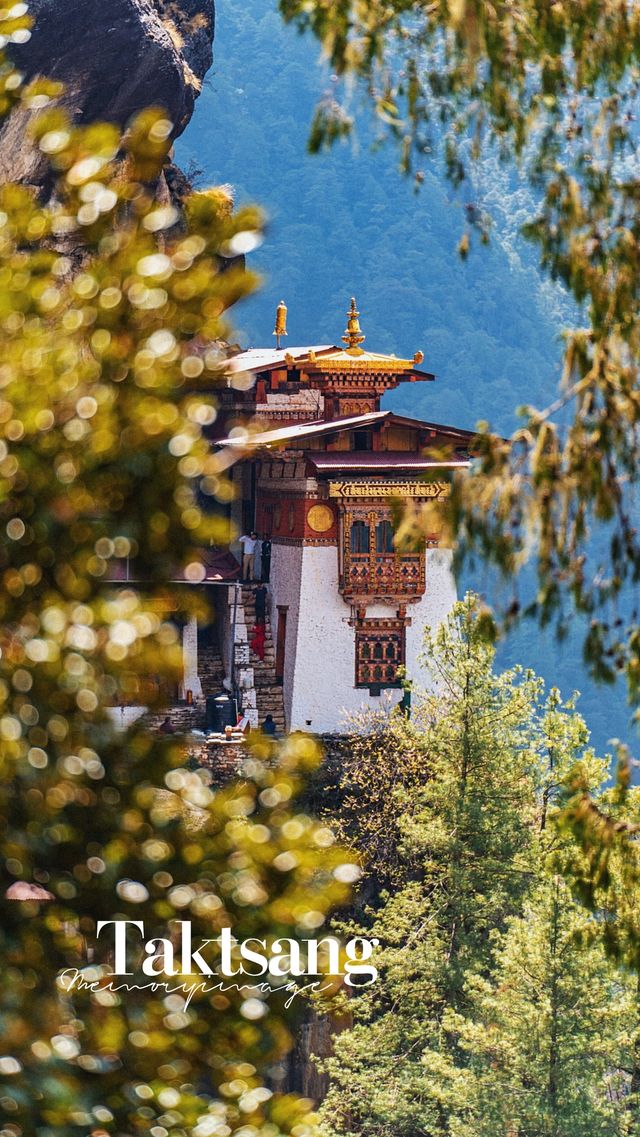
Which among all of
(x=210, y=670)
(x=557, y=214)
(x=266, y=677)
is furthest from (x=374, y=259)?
(x=557, y=214)

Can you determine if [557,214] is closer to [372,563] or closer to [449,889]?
[449,889]

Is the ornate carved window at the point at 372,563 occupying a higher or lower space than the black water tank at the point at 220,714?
higher

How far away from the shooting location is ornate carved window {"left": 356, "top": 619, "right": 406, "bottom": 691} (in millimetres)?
30828

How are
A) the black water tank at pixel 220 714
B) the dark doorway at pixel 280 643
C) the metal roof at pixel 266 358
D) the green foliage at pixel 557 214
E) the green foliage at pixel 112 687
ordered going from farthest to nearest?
the metal roof at pixel 266 358, the dark doorway at pixel 280 643, the black water tank at pixel 220 714, the green foliage at pixel 557 214, the green foliage at pixel 112 687

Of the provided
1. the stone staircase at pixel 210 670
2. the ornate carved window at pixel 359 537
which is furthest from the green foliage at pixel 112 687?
the stone staircase at pixel 210 670

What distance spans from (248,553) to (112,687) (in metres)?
27.0

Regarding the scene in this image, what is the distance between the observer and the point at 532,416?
8758mm

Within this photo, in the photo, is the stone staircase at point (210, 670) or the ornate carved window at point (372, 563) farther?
the stone staircase at point (210, 670)

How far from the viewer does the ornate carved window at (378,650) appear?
→ 3083cm

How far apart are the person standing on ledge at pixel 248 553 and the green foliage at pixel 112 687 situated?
26.0 m

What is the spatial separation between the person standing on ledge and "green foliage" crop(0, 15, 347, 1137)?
25999 millimetres

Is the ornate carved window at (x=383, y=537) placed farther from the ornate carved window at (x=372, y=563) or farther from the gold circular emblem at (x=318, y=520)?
the gold circular emblem at (x=318, y=520)

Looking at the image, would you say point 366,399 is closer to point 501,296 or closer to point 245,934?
point 245,934

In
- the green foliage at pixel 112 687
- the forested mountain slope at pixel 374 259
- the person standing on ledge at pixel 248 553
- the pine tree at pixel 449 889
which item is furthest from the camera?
the forested mountain slope at pixel 374 259
